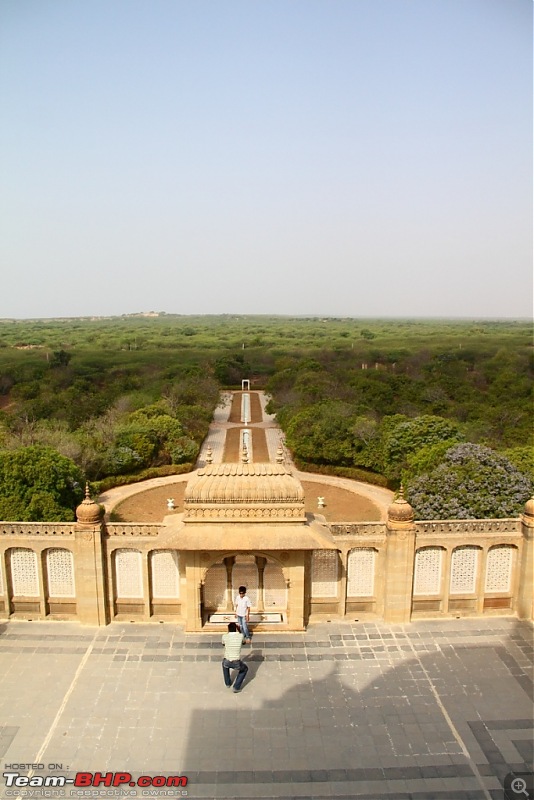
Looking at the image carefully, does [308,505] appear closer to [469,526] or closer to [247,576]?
[247,576]

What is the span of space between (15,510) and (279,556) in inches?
490

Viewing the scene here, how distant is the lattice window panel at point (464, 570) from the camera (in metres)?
13.2

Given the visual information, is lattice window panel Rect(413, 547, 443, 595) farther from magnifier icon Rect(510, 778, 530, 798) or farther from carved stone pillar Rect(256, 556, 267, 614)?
magnifier icon Rect(510, 778, 530, 798)

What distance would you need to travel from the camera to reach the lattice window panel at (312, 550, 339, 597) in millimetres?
13031

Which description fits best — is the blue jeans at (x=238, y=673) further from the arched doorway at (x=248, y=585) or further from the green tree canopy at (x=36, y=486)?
the green tree canopy at (x=36, y=486)

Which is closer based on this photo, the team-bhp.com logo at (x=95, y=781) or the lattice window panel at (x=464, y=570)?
the team-bhp.com logo at (x=95, y=781)

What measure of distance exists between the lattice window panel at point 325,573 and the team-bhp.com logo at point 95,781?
5327mm

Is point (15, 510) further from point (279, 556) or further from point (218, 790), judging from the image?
point (218, 790)

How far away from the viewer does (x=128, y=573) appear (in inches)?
513

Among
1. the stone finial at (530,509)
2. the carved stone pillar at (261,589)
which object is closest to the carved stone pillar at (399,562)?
the stone finial at (530,509)

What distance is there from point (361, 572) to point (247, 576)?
2.81m

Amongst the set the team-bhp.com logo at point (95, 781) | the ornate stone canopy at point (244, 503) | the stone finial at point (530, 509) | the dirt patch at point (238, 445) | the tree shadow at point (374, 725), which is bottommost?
the dirt patch at point (238, 445)

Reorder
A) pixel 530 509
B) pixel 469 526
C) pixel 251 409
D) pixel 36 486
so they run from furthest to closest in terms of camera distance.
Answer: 1. pixel 251 409
2. pixel 36 486
3. pixel 469 526
4. pixel 530 509

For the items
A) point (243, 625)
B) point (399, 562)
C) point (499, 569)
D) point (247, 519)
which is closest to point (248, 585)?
point (243, 625)
